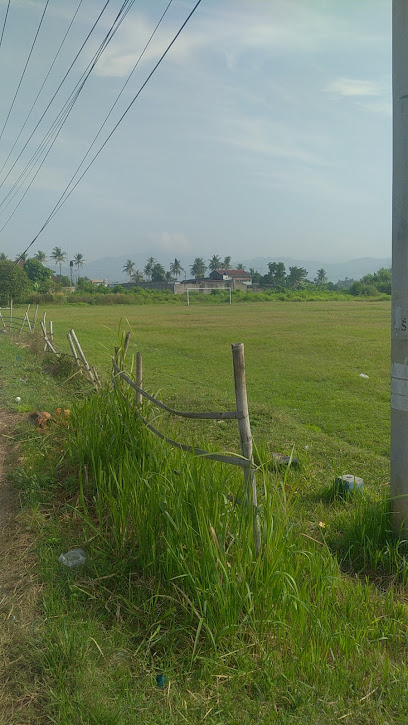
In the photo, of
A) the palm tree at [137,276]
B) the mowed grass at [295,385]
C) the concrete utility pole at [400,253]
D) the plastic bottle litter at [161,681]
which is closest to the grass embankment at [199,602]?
the plastic bottle litter at [161,681]

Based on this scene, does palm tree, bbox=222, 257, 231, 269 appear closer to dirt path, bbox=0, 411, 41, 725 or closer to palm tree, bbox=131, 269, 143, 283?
palm tree, bbox=131, 269, 143, 283

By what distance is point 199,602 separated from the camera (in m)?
2.75

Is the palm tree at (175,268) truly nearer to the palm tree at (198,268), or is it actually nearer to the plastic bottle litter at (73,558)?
the palm tree at (198,268)

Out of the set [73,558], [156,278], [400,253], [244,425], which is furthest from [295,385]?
[156,278]

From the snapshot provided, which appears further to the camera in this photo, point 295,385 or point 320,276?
point 320,276

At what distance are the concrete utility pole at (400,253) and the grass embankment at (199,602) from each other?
44 cm

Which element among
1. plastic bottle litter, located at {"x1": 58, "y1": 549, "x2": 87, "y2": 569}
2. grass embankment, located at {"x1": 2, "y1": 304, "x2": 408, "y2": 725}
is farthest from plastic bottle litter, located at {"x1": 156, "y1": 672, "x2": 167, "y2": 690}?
plastic bottle litter, located at {"x1": 58, "y1": 549, "x2": 87, "y2": 569}

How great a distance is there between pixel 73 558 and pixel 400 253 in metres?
2.73

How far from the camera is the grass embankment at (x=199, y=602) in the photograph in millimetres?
2387

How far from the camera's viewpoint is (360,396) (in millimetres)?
10375

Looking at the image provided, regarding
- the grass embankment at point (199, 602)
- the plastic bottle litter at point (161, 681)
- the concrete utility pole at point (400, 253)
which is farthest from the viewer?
the concrete utility pole at point (400, 253)

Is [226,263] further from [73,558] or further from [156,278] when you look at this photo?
[73,558]

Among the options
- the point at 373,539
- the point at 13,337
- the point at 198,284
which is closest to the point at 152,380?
the point at 373,539

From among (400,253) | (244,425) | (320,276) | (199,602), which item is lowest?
(199,602)
